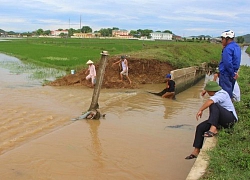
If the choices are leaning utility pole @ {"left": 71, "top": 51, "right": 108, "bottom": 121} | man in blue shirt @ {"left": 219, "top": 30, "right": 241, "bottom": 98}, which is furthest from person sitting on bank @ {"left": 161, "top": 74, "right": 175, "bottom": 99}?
man in blue shirt @ {"left": 219, "top": 30, "right": 241, "bottom": 98}

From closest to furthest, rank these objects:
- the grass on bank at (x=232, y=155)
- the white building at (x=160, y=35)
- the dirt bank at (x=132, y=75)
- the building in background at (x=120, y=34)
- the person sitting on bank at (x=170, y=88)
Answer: the grass on bank at (x=232, y=155) → the person sitting on bank at (x=170, y=88) → the dirt bank at (x=132, y=75) → the white building at (x=160, y=35) → the building in background at (x=120, y=34)

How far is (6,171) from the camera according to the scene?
476 cm

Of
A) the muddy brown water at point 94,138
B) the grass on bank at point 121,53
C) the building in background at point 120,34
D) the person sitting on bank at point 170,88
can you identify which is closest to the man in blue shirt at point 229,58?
the muddy brown water at point 94,138

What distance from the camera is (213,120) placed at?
4.72m

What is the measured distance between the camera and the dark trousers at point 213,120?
4684 millimetres

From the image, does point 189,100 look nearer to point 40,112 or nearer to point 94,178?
point 40,112

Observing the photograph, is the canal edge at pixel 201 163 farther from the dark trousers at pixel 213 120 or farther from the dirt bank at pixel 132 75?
the dirt bank at pixel 132 75

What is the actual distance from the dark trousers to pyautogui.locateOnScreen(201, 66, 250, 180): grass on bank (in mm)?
208

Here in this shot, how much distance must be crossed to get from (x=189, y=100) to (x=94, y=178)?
762 centimetres

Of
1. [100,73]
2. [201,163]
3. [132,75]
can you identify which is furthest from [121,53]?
[201,163]

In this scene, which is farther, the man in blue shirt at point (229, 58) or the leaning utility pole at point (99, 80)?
the leaning utility pole at point (99, 80)

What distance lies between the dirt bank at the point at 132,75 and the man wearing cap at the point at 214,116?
28.7 ft

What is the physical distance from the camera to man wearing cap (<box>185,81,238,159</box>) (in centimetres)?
471

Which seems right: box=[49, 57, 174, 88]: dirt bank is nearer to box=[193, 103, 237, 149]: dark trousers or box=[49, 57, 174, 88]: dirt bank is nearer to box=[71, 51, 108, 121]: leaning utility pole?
box=[71, 51, 108, 121]: leaning utility pole
